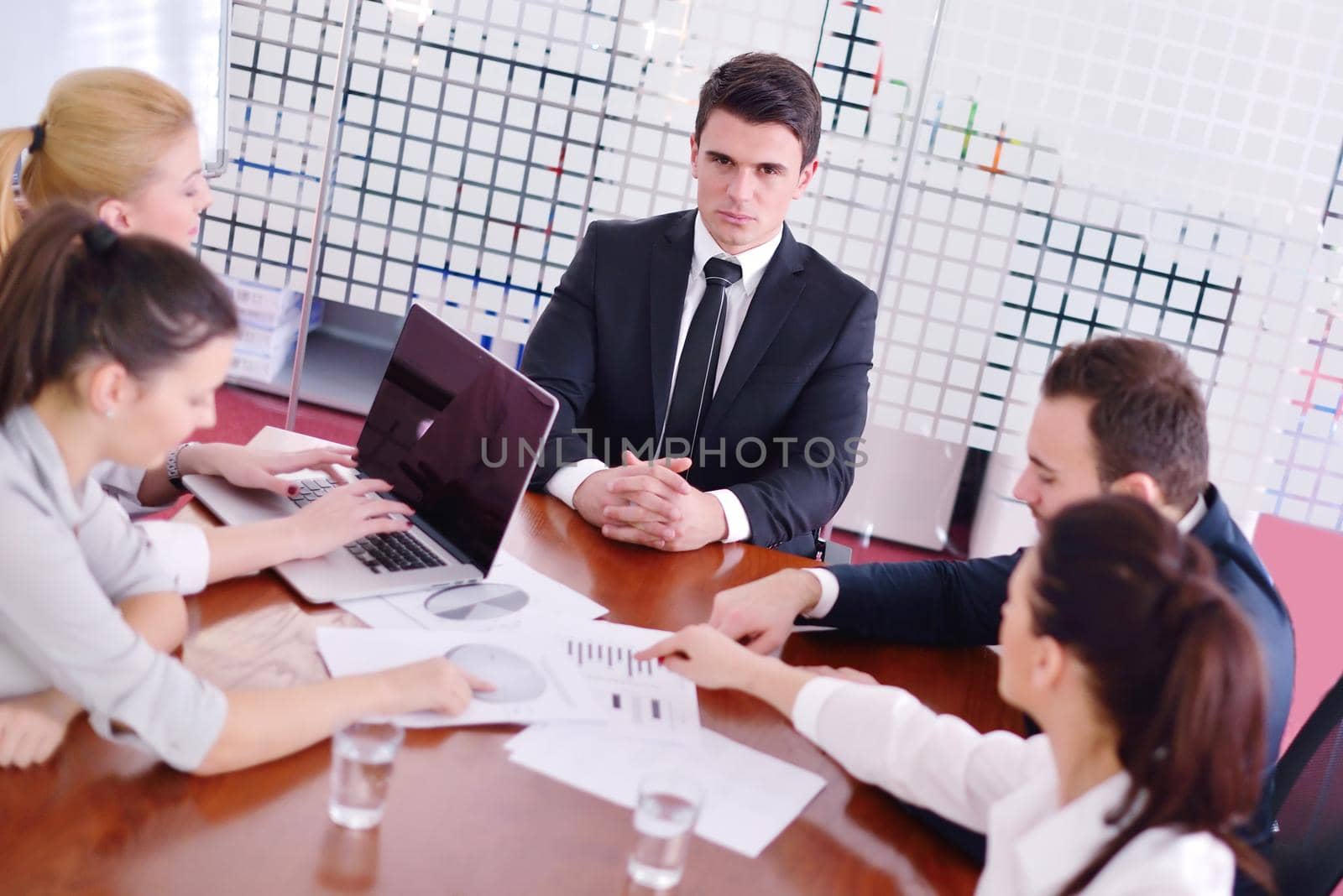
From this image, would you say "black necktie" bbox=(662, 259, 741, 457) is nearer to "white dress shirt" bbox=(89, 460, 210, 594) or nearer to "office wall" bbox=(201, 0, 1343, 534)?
"white dress shirt" bbox=(89, 460, 210, 594)

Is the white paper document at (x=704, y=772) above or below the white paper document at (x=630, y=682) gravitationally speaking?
below

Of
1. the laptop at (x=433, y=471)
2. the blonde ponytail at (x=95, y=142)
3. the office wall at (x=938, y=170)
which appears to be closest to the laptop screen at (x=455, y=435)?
the laptop at (x=433, y=471)

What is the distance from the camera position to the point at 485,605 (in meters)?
1.63

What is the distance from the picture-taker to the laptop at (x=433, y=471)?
1.63m

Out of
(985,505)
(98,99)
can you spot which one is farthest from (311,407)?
(98,99)

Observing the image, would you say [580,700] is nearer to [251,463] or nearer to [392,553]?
[392,553]

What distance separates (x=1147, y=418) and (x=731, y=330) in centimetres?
107

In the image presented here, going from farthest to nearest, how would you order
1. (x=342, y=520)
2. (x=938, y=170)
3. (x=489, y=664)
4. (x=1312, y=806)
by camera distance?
(x=938, y=170), (x=342, y=520), (x=1312, y=806), (x=489, y=664)

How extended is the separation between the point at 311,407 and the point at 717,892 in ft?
12.2

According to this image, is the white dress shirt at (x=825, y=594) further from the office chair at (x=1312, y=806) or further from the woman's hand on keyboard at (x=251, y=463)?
the woman's hand on keyboard at (x=251, y=463)

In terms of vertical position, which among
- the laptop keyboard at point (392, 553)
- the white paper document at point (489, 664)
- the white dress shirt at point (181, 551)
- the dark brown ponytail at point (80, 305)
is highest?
the dark brown ponytail at point (80, 305)

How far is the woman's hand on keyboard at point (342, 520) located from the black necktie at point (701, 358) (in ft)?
2.59

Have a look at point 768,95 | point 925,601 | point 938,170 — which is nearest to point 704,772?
point 925,601

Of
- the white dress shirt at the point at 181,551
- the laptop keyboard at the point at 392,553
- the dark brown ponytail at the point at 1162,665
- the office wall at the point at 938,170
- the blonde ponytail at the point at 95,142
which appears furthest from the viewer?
the office wall at the point at 938,170
